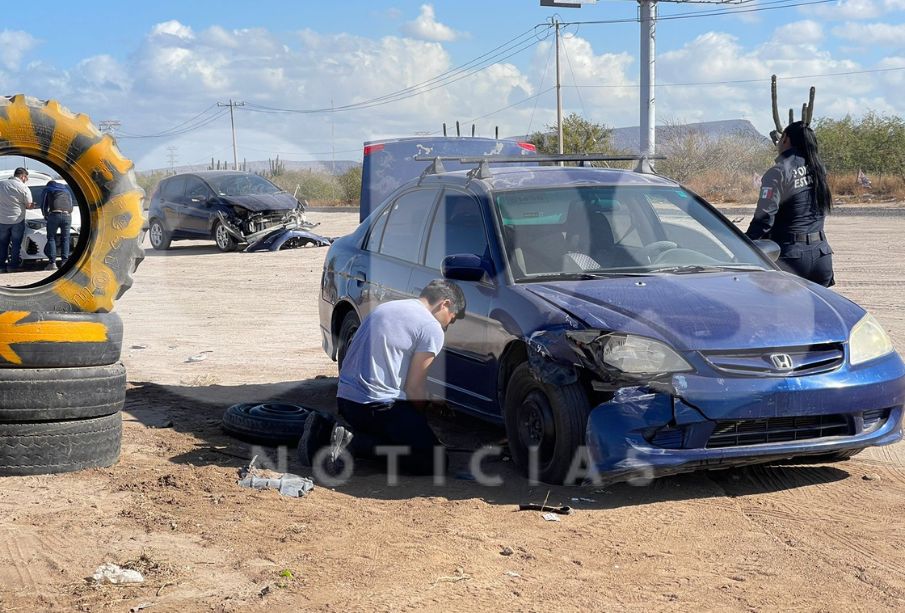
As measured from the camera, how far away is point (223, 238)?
23750mm

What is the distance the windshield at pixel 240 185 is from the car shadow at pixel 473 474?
16751mm

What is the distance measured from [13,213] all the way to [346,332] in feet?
44.6

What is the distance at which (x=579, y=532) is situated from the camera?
5.05 m

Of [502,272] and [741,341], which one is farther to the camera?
[502,272]

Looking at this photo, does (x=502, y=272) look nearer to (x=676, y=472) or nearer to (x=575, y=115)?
(x=676, y=472)

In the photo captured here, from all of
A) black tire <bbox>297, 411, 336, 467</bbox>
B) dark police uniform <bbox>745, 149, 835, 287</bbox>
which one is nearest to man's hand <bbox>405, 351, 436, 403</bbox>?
black tire <bbox>297, 411, 336, 467</bbox>

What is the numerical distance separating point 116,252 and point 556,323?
8.81ft

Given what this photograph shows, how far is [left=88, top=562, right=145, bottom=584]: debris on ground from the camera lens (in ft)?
14.5

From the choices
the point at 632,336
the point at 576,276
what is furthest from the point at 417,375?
the point at 632,336

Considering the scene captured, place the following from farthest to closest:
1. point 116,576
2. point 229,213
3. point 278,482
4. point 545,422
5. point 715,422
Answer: point 229,213 < point 278,482 < point 545,422 < point 715,422 < point 116,576

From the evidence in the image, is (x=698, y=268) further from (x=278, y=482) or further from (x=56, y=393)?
(x=56, y=393)

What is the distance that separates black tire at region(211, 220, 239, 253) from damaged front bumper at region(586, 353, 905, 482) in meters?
19.3

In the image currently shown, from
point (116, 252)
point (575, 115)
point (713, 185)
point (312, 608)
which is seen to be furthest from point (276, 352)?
point (575, 115)

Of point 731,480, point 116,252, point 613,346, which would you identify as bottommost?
point 731,480
